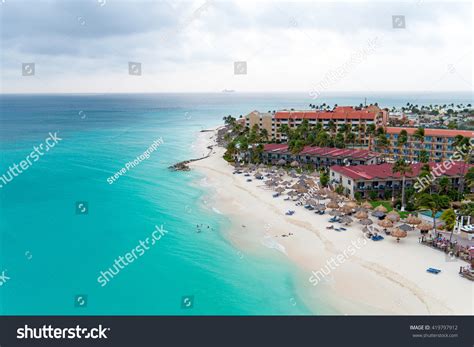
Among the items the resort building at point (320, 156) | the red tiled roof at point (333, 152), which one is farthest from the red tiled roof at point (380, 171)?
the red tiled roof at point (333, 152)

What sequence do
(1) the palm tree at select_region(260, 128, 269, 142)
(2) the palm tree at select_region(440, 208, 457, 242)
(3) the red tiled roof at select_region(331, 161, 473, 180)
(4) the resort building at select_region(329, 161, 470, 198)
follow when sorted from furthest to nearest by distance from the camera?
(1) the palm tree at select_region(260, 128, 269, 142) < (3) the red tiled roof at select_region(331, 161, 473, 180) < (4) the resort building at select_region(329, 161, 470, 198) < (2) the palm tree at select_region(440, 208, 457, 242)

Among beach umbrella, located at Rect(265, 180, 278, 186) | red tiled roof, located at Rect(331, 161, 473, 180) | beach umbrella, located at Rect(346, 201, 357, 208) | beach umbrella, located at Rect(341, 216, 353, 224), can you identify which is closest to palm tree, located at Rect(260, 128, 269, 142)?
beach umbrella, located at Rect(265, 180, 278, 186)

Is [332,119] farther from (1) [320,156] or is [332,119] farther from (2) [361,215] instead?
(2) [361,215]

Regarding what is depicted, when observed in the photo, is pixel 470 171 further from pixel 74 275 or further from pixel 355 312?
pixel 74 275

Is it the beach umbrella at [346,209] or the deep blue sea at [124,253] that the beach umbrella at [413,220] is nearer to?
the beach umbrella at [346,209]

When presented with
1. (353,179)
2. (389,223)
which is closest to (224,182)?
(353,179)

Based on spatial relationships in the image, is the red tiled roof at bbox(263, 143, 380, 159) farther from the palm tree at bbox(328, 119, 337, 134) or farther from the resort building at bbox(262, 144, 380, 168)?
the palm tree at bbox(328, 119, 337, 134)
